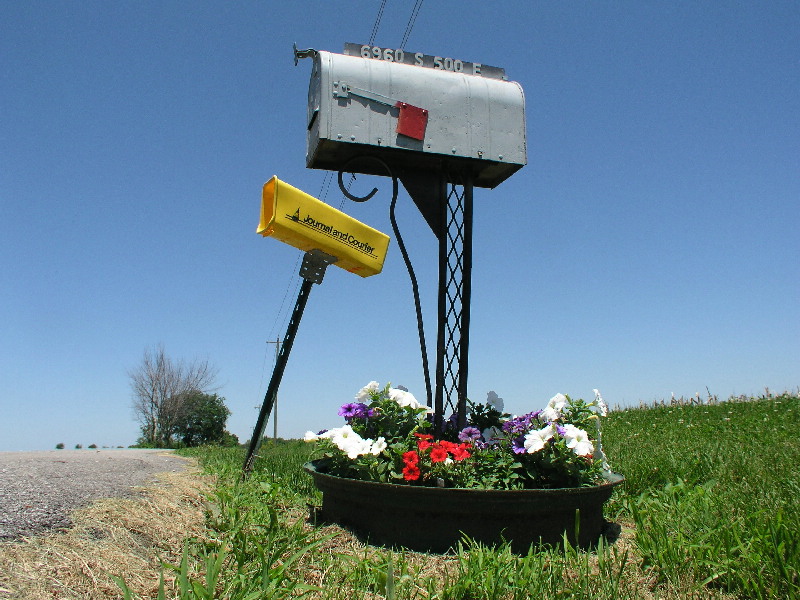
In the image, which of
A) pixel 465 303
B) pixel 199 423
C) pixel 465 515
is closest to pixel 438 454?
pixel 465 515

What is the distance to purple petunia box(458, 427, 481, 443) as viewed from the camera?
3.46m

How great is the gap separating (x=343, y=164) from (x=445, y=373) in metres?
1.51

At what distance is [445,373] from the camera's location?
156 inches

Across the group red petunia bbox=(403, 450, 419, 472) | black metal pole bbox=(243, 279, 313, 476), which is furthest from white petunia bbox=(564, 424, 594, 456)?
black metal pole bbox=(243, 279, 313, 476)

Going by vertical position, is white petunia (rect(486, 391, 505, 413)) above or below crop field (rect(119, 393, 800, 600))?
above

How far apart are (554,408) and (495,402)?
523 mm

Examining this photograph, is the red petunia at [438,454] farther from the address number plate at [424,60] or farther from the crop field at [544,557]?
the address number plate at [424,60]

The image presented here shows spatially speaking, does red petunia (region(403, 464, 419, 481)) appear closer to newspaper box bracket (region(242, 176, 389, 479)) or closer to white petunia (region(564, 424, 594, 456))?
white petunia (region(564, 424, 594, 456))

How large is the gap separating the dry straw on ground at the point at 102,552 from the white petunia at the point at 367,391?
108cm

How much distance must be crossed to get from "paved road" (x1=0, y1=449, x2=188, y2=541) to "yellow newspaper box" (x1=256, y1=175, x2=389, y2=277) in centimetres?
179

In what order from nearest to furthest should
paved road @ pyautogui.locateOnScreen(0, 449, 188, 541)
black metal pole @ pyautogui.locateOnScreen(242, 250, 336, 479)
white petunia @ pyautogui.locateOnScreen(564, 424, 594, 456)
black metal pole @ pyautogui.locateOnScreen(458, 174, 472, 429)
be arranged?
paved road @ pyautogui.locateOnScreen(0, 449, 188, 541) → white petunia @ pyautogui.locateOnScreen(564, 424, 594, 456) → black metal pole @ pyautogui.locateOnScreen(458, 174, 472, 429) → black metal pole @ pyautogui.locateOnScreen(242, 250, 336, 479)

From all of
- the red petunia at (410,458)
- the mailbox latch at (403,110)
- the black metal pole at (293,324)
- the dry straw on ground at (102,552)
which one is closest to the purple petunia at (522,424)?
the red petunia at (410,458)

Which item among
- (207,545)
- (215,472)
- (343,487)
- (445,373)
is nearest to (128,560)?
(207,545)

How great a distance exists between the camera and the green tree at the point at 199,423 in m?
24.6
